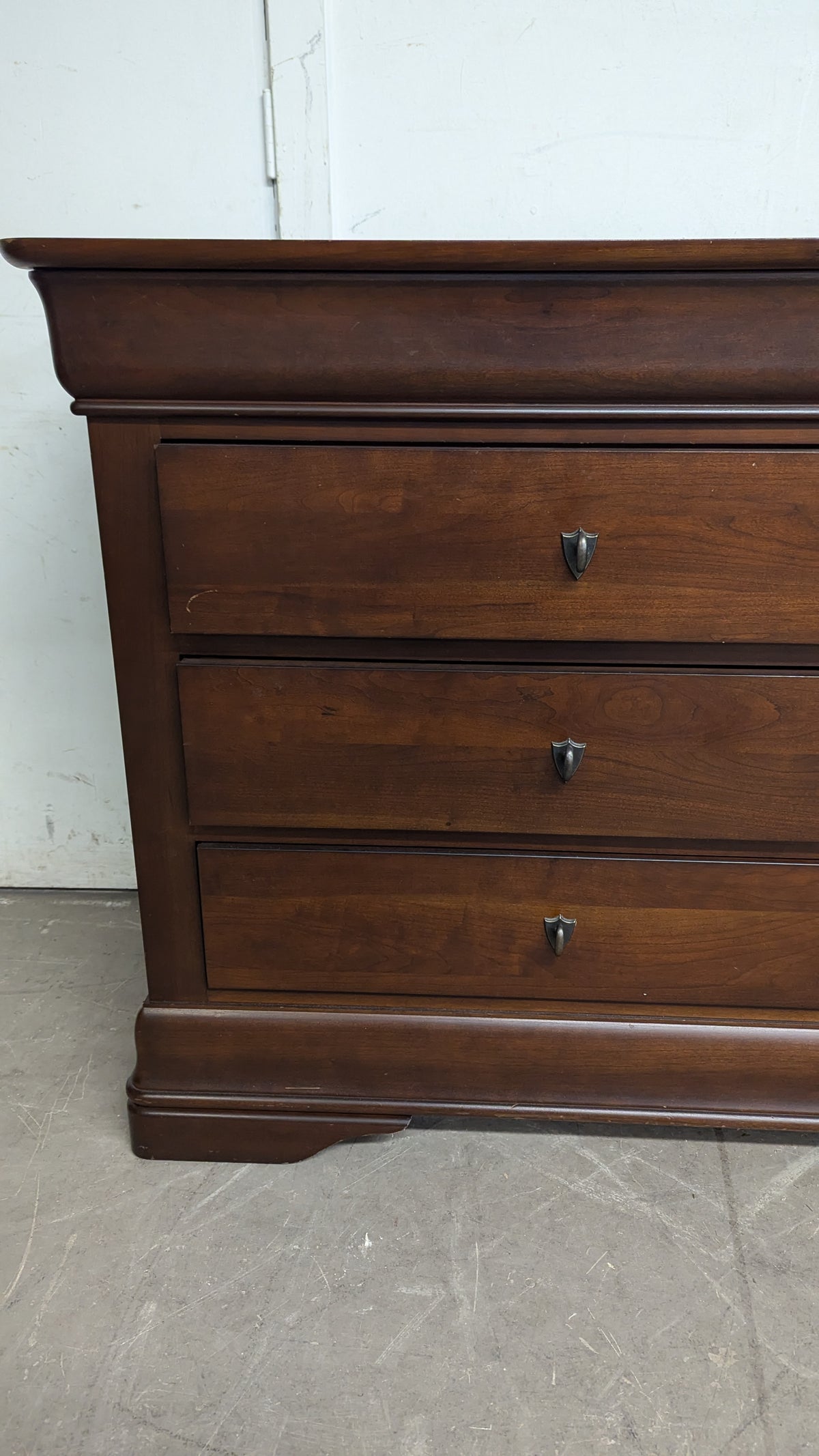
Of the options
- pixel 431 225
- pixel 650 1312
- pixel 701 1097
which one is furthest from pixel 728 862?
pixel 431 225

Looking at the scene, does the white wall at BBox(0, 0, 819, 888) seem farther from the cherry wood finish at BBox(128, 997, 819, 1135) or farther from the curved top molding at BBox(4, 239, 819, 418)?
the cherry wood finish at BBox(128, 997, 819, 1135)

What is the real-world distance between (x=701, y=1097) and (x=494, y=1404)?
0.48m

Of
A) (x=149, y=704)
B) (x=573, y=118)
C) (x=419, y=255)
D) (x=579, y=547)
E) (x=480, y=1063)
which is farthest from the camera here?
(x=573, y=118)

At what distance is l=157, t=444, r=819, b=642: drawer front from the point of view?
1046 millimetres

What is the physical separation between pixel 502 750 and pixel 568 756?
0.08 m

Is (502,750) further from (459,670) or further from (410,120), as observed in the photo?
(410,120)

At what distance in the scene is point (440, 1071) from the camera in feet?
4.21

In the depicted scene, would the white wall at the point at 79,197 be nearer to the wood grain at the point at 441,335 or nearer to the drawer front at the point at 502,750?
the wood grain at the point at 441,335

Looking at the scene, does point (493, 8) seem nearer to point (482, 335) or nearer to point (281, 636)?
point (482, 335)

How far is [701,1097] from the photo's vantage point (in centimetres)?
128

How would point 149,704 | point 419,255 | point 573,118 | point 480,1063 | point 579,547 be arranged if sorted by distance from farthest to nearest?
point 573,118 → point 480,1063 → point 149,704 → point 579,547 → point 419,255

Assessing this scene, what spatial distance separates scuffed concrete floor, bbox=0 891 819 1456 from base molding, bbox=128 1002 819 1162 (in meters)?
0.08

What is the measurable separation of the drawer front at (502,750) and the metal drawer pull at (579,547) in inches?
5.4

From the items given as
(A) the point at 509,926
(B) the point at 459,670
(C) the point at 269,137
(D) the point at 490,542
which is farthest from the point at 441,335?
(C) the point at 269,137
